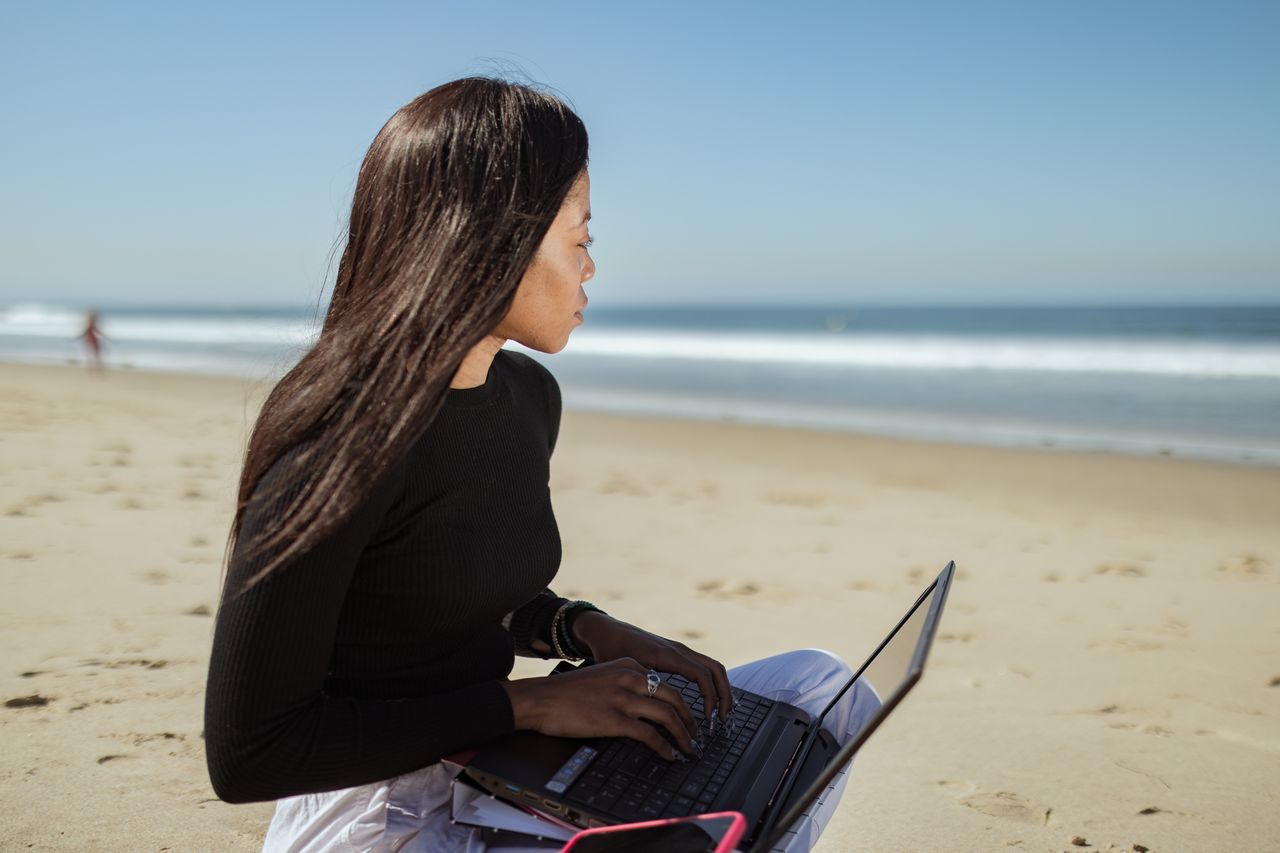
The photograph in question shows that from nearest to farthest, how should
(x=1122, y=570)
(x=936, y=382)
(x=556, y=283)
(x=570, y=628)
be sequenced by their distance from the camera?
(x=556, y=283), (x=570, y=628), (x=1122, y=570), (x=936, y=382)

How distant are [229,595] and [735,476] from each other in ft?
20.2

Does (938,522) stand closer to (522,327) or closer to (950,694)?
(950,694)

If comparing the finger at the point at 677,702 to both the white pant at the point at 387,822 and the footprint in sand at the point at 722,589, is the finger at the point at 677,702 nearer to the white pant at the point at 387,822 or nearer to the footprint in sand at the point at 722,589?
the white pant at the point at 387,822

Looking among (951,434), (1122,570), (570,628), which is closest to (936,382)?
(951,434)

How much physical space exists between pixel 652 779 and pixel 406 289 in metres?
0.74

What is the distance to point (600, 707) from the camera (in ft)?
4.29

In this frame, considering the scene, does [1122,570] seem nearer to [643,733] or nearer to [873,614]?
[873,614]

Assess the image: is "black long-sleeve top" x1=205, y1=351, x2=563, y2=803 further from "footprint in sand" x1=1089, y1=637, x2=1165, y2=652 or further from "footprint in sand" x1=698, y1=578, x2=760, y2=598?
"footprint in sand" x1=1089, y1=637, x2=1165, y2=652

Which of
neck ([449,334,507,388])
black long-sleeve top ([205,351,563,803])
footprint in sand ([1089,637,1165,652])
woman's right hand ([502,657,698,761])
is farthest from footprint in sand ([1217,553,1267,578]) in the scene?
neck ([449,334,507,388])

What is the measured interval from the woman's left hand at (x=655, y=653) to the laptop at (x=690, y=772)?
0.21 feet

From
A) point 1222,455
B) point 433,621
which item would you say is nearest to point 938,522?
point 1222,455

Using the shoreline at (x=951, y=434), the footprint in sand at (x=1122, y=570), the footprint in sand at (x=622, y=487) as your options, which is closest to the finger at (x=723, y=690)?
the footprint in sand at (x=1122, y=570)

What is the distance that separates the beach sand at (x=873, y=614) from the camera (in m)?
2.47

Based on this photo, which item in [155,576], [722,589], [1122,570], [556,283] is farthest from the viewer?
[1122,570]
